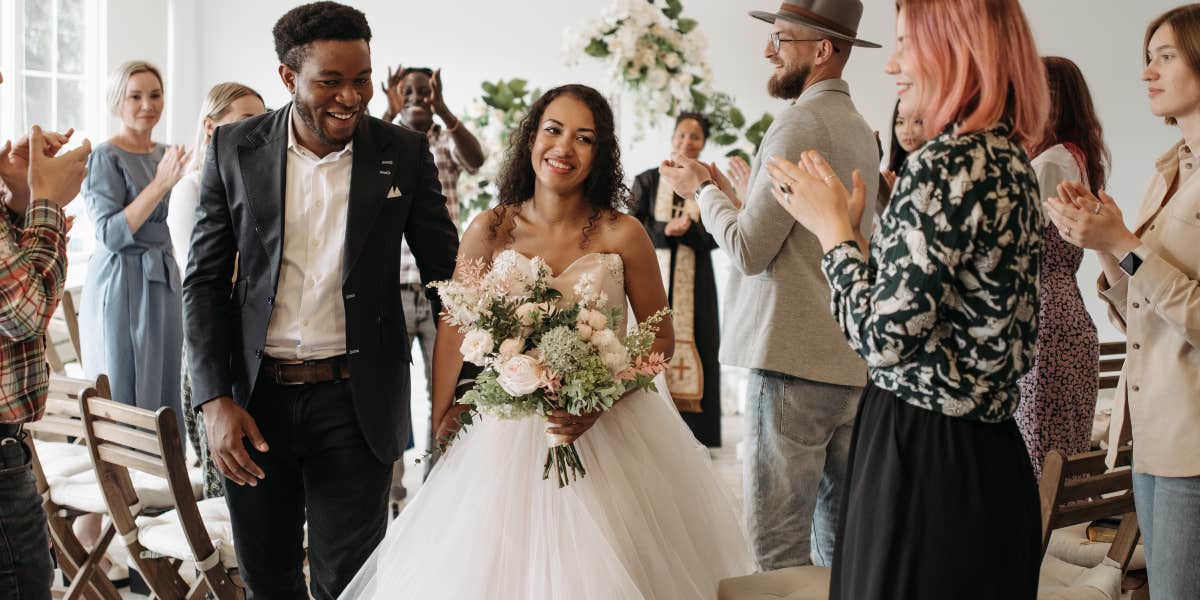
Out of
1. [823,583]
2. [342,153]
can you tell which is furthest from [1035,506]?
[342,153]

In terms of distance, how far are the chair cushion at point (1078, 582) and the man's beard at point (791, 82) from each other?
136cm

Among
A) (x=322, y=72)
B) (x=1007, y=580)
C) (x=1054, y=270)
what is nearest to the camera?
(x=1007, y=580)

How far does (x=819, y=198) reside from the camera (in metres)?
1.76

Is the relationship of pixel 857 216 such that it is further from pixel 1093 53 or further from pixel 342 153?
pixel 1093 53

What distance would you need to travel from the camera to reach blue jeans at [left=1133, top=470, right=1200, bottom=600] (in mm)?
1944

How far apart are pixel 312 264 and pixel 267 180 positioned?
0.22 meters

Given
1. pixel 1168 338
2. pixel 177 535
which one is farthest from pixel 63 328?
pixel 1168 338

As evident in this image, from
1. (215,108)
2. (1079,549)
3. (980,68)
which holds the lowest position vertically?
(1079,549)

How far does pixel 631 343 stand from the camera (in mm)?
2309

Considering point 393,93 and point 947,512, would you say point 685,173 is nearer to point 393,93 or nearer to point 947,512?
point 947,512

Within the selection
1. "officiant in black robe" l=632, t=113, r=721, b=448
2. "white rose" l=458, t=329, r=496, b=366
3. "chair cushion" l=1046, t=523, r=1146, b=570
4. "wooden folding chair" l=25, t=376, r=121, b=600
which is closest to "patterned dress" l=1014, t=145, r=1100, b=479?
"chair cushion" l=1046, t=523, r=1146, b=570

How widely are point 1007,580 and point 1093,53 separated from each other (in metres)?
5.58

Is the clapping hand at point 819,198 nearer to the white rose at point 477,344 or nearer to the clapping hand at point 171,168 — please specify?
the white rose at point 477,344

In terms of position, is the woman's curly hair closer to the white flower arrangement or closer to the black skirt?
the black skirt
